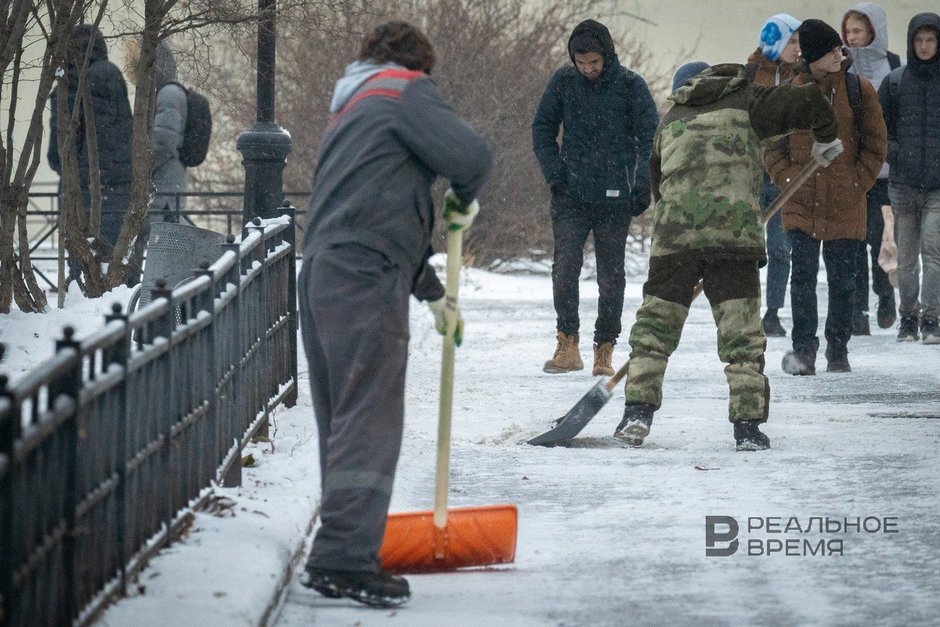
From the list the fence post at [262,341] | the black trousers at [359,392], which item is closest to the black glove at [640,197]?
the fence post at [262,341]

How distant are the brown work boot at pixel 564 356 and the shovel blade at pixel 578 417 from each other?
2.70 meters

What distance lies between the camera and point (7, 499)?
3283 millimetres

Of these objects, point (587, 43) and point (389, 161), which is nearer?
point (389, 161)

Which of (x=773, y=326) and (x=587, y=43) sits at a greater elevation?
(x=587, y=43)

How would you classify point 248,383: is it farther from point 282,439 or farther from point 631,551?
point 631,551

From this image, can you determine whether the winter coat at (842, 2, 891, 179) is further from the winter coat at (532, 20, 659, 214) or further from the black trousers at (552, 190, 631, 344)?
the black trousers at (552, 190, 631, 344)

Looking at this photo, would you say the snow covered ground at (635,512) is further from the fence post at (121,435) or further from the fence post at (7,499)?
the fence post at (7,499)

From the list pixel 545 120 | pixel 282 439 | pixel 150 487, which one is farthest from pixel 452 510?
pixel 545 120

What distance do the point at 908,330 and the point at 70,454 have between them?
28.7ft

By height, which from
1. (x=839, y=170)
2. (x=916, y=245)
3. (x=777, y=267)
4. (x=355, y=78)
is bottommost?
(x=777, y=267)

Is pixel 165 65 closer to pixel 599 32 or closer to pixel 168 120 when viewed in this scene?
pixel 168 120

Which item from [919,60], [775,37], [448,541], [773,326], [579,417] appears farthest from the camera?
[773,326]

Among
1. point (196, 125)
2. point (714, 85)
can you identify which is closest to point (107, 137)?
point (196, 125)

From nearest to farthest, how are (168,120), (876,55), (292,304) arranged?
(292,304) → (876,55) → (168,120)
